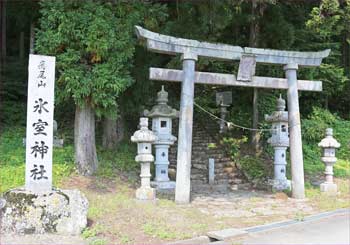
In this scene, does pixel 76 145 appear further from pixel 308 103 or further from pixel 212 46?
pixel 308 103

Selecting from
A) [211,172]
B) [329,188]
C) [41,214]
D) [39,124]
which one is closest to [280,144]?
[329,188]

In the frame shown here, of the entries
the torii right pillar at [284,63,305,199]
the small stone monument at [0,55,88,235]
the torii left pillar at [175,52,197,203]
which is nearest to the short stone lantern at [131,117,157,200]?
the torii left pillar at [175,52,197,203]

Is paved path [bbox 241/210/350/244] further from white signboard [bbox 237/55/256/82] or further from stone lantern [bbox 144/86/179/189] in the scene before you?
stone lantern [bbox 144/86/179/189]

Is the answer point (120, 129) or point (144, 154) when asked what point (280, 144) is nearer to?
point (144, 154)

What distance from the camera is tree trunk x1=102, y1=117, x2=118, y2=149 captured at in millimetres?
12227

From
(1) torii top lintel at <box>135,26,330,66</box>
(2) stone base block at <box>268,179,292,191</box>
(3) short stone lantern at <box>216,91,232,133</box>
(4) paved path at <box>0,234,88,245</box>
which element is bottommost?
(4) paved path at <box>0,234,88,245</box>

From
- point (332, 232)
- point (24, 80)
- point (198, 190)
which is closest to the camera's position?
point (332, 232)

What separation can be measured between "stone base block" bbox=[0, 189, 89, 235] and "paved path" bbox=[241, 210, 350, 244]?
8.48 ft

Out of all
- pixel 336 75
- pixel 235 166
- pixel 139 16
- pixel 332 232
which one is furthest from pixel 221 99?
pixel 332 232

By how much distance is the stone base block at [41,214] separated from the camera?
235 inches

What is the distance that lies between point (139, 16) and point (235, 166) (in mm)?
5976

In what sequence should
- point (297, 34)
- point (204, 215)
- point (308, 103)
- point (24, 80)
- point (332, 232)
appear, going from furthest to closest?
point (308, 103) < point (24, 80) < point (297, 34) < point (204, 215) < point (332, 232)

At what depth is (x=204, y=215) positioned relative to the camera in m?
7.64

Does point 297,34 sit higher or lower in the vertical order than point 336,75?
higher
